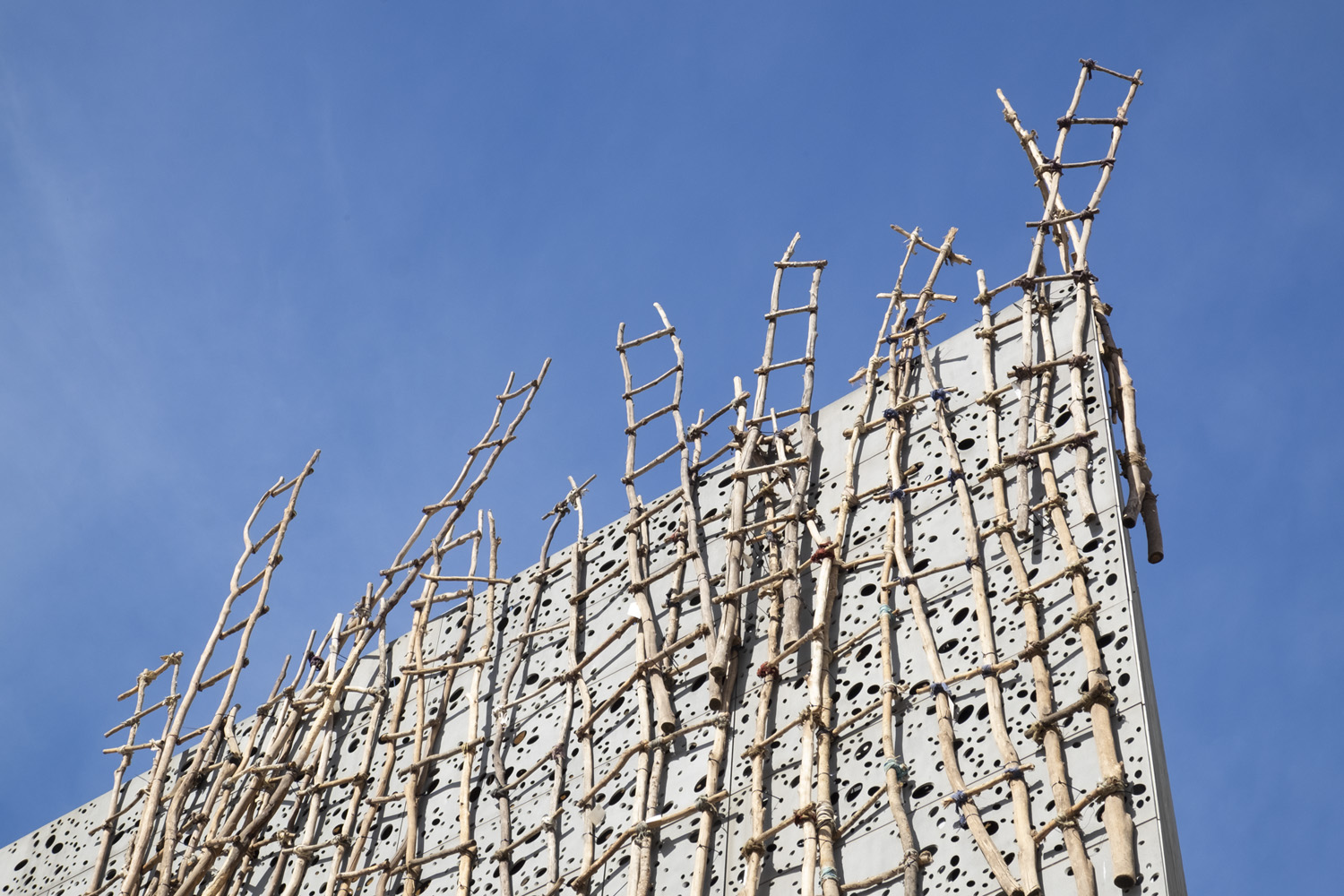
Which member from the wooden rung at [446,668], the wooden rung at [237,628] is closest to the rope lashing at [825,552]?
the wooden rung at [446,668]

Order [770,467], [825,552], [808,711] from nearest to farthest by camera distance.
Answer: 1. [808,711]
2. [825,552]
3. [770,467]

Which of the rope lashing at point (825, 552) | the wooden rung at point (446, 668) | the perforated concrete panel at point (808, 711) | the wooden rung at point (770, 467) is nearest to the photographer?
the perforated concrete panel at point (808, 711)

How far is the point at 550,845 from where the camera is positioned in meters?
4.70

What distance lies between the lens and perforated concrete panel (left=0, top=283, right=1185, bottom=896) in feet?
12.6

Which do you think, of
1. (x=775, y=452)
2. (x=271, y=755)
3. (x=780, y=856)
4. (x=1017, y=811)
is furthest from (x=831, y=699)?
(x=271, y=755)

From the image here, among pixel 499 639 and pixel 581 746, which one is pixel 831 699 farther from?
pixel 499 639

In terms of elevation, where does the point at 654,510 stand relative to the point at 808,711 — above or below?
above

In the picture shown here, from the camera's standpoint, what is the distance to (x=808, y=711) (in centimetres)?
434

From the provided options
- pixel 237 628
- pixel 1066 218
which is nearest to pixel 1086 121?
pixel 1066 218

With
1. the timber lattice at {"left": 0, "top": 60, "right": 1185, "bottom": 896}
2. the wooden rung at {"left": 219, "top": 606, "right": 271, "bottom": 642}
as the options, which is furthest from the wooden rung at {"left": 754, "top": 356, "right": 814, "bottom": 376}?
the wooden rung at {"left": 219, "top": 606, "right": 271, "bottom": 642}

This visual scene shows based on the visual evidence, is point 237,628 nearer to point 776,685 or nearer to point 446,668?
point 446,668

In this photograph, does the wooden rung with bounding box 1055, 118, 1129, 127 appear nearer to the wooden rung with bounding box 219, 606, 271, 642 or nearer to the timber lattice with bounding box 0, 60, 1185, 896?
the timber lattice with bounding box 0, 60, 1185, 896

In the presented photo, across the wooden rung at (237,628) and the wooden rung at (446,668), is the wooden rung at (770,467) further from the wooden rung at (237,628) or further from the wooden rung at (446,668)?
the wooden rung at (237,628)

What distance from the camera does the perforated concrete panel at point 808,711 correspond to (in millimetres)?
3838
